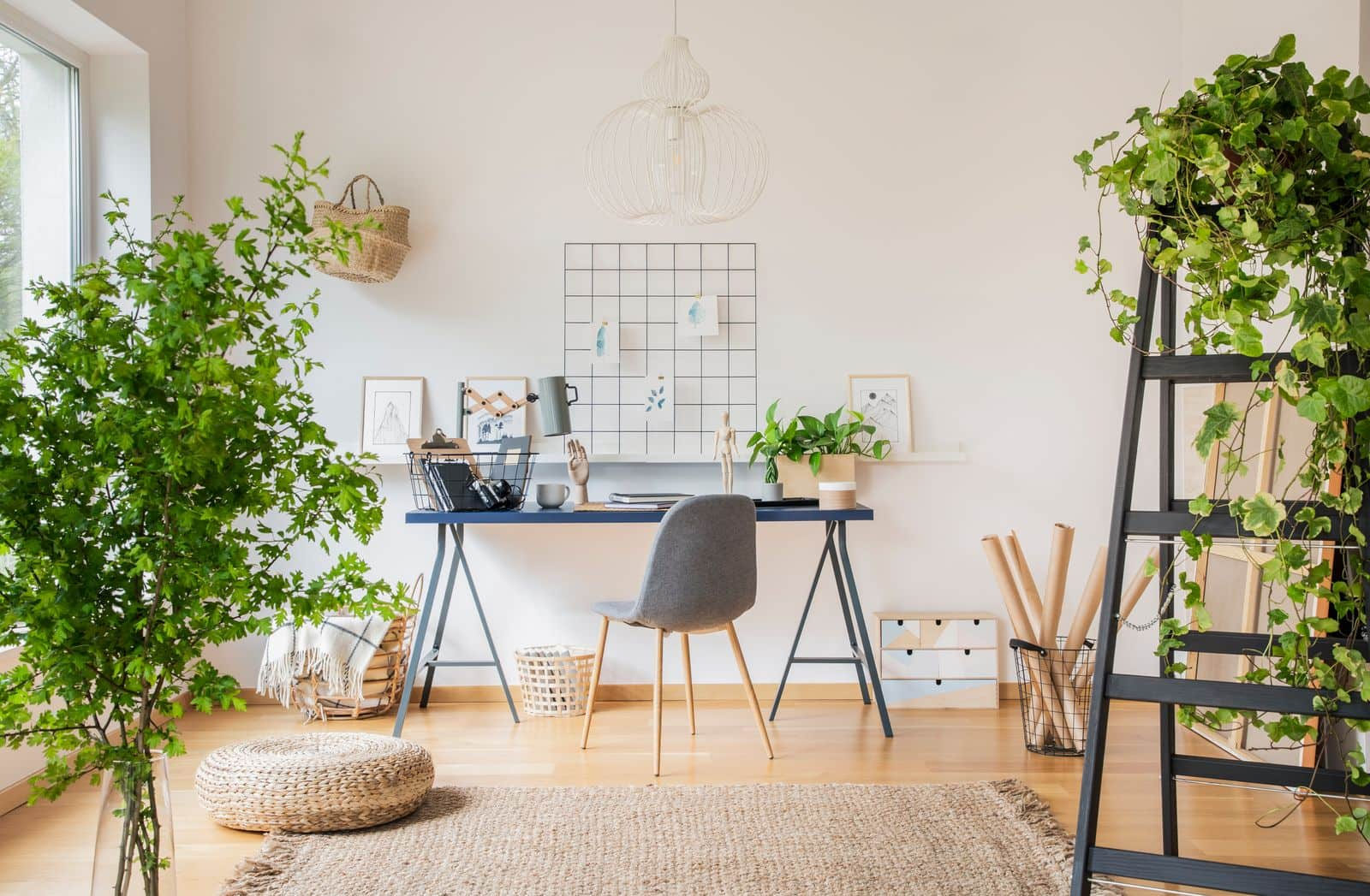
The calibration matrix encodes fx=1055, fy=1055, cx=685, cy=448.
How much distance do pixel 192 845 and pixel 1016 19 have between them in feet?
12.9

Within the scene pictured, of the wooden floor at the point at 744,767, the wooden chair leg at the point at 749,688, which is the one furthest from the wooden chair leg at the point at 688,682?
the wooden chair leg at the point at 749,688

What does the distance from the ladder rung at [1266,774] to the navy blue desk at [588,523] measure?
1447 millimetres

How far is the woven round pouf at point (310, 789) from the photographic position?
2592 millimetres

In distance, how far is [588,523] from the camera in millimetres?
3678

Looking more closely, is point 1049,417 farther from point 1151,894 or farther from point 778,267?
point 1151,894

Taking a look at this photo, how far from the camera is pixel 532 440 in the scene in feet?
13.4

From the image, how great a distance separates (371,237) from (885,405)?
1990 mm

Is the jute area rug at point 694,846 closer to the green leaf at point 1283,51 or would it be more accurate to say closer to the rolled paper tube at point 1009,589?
the rolled paper tube at point 1009,589

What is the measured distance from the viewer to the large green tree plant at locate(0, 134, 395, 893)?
3.67ft

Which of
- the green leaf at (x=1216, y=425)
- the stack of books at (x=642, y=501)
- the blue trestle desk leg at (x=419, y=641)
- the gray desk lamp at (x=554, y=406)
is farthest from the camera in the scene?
the gray desk lamp at (x=554, y=406)

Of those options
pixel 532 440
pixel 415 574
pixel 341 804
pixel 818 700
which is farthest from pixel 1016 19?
pixel 341 804

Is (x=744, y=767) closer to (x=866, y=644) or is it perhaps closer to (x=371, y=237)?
(x=866, y=644)

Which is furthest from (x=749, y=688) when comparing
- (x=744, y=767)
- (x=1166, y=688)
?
(x=1166, y=688)

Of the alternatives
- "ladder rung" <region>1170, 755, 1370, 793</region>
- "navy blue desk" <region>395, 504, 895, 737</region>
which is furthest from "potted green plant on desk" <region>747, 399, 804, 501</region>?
"ladder rung" <region>1170, 755, 1370, 793</region>
